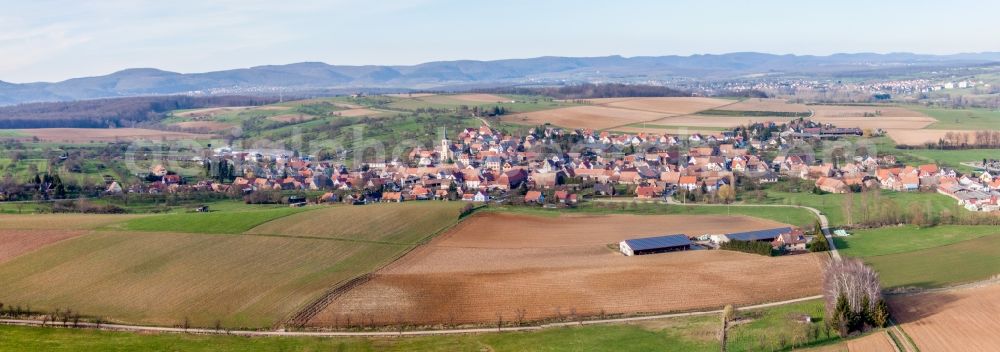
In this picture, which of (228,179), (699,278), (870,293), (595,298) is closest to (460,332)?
(595,298)

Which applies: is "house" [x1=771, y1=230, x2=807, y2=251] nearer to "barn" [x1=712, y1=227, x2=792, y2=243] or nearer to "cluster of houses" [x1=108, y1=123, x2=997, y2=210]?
"barn" [x1=712, y1=227, x2=792, y2=243]

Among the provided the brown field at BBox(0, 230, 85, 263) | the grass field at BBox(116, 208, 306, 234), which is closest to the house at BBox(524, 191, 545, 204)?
the grass field at BBox(116, 208, 306, 234)

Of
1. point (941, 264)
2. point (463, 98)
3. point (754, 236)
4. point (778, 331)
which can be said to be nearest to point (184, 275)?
point (778, 331)

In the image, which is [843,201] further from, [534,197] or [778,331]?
[778,331]

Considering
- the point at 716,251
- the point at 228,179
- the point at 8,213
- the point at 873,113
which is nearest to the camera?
the point at 716,251

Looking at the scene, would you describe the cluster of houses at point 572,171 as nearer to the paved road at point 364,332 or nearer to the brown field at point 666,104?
the paved road at point 364,332

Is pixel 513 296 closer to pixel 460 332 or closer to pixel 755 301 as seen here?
pixel 460 332

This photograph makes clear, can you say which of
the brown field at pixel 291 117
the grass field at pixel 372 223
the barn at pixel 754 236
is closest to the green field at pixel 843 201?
the barn at pixel 754 236
